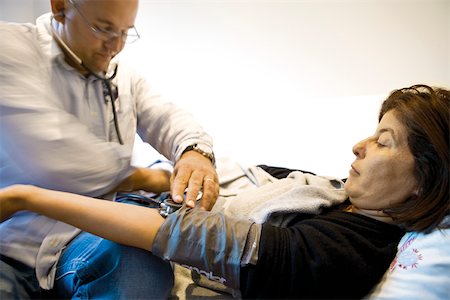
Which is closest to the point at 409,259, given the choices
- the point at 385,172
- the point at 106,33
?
the point at 385,172

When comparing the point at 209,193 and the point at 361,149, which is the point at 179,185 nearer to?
the point at 209,193

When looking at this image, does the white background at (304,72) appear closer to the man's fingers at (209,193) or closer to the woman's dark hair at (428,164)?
the man's fingers at (209,193)

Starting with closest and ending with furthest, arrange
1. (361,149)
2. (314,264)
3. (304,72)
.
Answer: (314,264) → (361,149) → (304,72)

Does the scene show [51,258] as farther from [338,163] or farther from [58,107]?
[338,163]

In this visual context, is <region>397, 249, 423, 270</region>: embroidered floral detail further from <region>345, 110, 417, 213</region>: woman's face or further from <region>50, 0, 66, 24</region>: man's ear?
<region>50, 0, 66, 24</region>: man's ear

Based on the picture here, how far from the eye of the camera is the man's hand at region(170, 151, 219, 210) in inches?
34.4

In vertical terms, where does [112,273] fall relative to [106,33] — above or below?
below

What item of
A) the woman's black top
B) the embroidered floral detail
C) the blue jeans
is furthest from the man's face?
the embroidered floral detail

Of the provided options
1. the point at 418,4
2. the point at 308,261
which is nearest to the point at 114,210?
the point at 308,261

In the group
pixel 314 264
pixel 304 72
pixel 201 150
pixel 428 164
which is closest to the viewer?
pixel 314 264

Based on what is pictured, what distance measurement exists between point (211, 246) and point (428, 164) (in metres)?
0.53

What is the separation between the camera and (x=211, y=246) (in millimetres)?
699

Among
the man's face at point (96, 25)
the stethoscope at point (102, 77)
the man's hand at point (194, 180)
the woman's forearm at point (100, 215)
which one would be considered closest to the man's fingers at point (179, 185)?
the man's hand at point (194, 180)

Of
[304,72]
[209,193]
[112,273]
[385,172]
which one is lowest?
[112,273]
